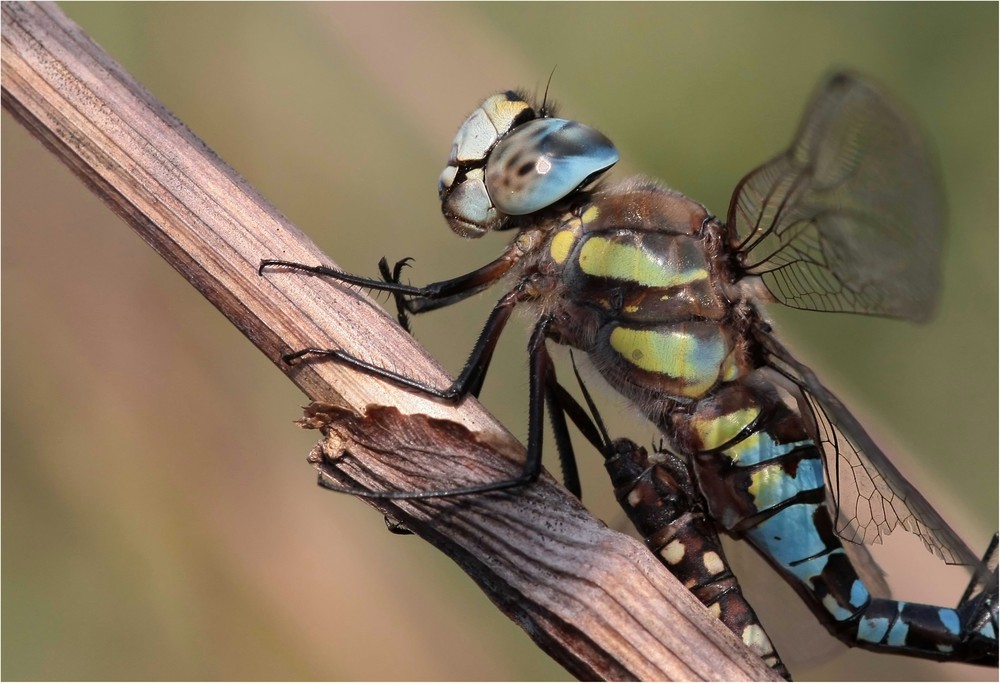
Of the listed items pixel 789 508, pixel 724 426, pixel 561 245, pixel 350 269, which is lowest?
pixel 789 508

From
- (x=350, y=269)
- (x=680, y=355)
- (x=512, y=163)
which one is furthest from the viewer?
(x=350, y=269)

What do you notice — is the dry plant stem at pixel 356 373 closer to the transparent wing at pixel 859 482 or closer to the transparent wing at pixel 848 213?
the transparent wing at pixel 859 482

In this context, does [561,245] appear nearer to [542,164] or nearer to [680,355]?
[542,164]

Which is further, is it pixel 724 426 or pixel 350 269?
pixel 350 269

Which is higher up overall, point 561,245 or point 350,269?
point 350,269

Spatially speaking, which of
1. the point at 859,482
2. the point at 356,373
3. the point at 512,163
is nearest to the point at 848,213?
the point at 859,482

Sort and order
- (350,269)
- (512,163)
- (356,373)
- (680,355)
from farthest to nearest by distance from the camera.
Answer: (350,269), (512,163), (680,355), (356,373)

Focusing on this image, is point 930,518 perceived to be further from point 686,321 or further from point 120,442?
point 120,442

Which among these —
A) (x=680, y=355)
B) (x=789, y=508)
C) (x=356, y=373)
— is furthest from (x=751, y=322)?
(x=356, y=373)
